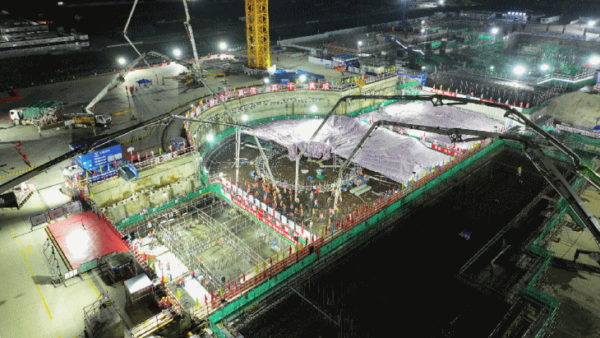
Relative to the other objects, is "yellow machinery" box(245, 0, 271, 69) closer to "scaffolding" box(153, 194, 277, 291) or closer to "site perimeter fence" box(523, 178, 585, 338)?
"scaffolding" box(153, 194, 277, 291)

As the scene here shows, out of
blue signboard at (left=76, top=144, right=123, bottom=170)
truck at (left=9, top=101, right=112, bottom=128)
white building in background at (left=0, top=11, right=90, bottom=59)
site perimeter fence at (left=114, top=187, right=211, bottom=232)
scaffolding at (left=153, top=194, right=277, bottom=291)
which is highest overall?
white building in background at (left=0, top=11, right=90, bottom=59)

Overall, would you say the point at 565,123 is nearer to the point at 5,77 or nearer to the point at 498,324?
the point at 498,324

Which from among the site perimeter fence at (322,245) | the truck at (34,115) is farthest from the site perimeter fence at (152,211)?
the truck at (34,115)

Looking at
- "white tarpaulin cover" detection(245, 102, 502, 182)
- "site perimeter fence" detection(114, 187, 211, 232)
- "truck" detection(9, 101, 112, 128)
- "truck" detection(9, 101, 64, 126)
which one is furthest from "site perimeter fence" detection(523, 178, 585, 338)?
"truck" detection(9, 101, 64, 126)

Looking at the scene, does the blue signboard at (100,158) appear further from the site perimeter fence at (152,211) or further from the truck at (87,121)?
the truck at (87,121)

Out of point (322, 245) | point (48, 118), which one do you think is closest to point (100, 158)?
point (48, 118)

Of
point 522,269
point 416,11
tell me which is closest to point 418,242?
point 522,269
